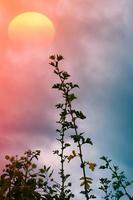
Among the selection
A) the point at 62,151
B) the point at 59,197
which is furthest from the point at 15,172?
the point at 62,151

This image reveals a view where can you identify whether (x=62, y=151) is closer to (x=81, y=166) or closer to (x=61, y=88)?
(x=61, y=88)

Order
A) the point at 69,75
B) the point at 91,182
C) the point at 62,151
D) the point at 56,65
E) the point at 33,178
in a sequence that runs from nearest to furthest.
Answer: the point at 91,182 → the point at 33,178 → the point at 69,75 → the point at 56,65 → the point at 62,151

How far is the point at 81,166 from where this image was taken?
770 cm

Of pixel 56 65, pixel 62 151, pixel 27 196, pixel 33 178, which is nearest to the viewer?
pixel 27 196

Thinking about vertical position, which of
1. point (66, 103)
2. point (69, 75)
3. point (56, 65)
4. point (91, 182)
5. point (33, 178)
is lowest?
point (91, 182)

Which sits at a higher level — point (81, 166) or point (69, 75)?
point (69, 75)

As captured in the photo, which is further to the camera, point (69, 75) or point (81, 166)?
point (69, 75)

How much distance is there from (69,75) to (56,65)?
98 centimetres

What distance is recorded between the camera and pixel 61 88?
941 cm

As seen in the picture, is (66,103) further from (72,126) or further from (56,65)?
(56,65)

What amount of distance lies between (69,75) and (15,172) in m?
2.68

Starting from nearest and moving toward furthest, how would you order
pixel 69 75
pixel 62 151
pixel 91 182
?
pixel 91 182 → pixel 69 75 → pixel 62 151

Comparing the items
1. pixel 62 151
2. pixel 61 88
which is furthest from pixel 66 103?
pixel 62 151

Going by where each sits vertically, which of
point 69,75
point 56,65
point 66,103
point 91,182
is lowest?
point 91,182
